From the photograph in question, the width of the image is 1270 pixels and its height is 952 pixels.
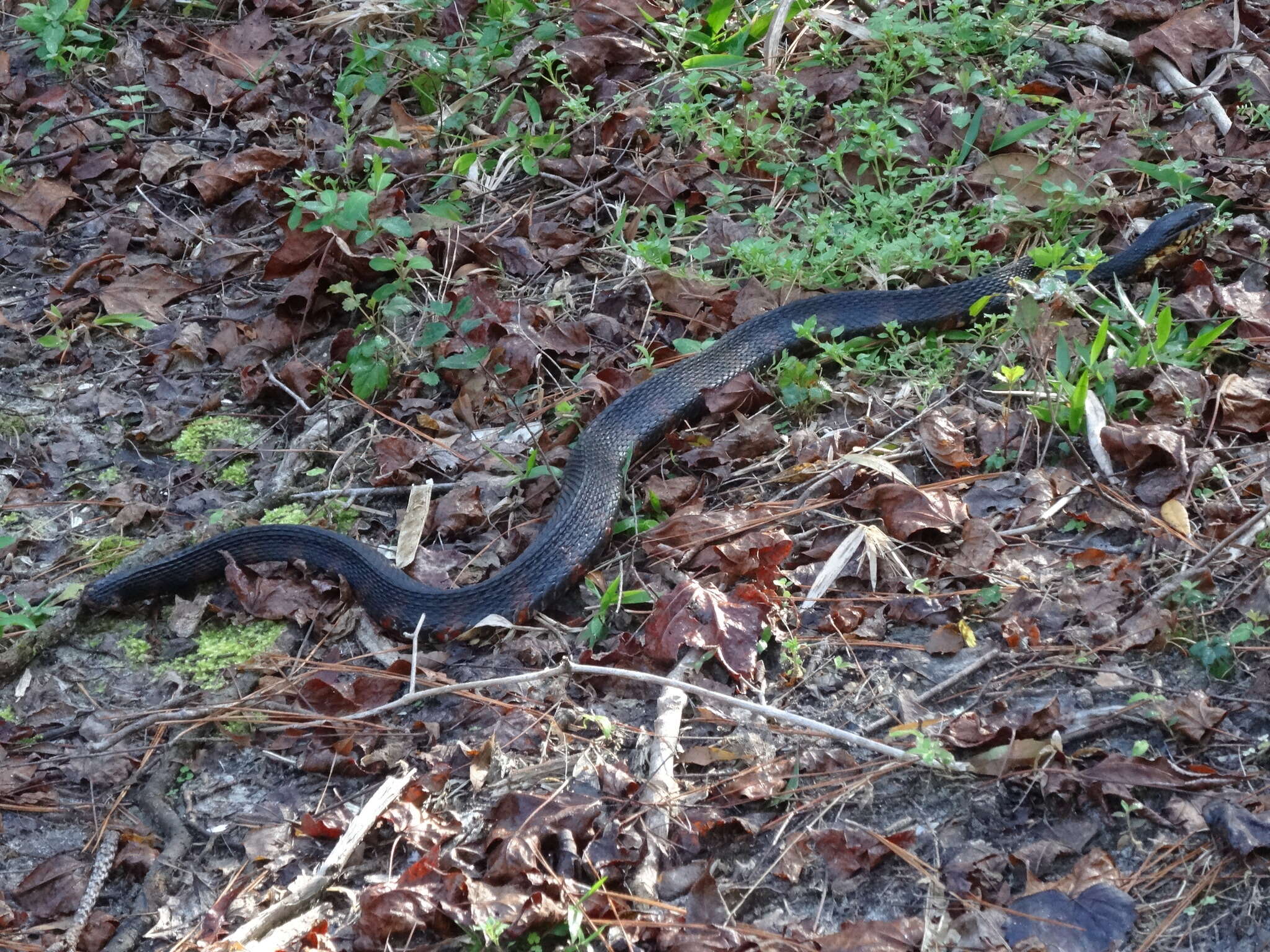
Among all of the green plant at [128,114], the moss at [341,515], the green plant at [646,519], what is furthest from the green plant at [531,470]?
the green plant at [128,114]

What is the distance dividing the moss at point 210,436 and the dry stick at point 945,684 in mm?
3046

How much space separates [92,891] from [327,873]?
0.68 meters

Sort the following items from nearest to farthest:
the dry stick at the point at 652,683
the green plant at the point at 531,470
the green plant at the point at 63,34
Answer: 1. the dry stick at the point at 652,683
2. the green plant at the point at 531,470
3. the green plant at the point at 63,34

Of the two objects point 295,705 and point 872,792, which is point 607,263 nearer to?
point 295,705

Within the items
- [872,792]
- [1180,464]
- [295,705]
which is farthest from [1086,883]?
[295,705]

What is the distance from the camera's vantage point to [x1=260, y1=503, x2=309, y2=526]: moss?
160 inches

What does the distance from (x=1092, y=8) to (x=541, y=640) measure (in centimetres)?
449

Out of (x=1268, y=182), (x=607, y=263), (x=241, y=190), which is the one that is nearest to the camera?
(x=1268, y=182)

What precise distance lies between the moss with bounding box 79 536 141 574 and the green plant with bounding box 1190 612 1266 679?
3.68 meters

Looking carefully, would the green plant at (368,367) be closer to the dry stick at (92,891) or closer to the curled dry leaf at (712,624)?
the curled dry leaf at (712,624)

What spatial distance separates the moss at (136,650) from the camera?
11.9 feet

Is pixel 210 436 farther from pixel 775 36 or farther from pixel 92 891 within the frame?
pixel 775 36

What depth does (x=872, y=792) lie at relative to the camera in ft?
8.53

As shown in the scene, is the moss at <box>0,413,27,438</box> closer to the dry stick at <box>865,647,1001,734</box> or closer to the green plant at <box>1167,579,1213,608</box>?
the dry stick at <box>865,647,1001,734</box>
